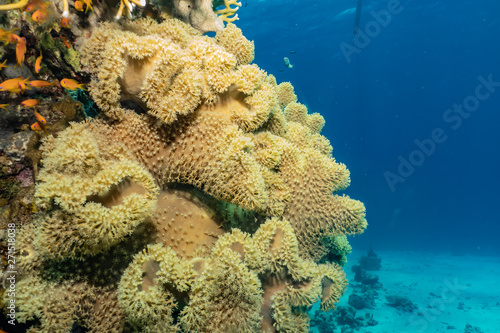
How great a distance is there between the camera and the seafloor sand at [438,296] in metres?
13.4

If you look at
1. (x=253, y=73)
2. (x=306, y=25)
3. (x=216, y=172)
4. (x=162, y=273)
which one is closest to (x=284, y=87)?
(x=253, y=73)

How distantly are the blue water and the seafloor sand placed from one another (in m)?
13.7

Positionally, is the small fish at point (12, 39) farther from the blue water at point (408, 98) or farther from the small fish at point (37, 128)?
the blue water at point (408, 98)

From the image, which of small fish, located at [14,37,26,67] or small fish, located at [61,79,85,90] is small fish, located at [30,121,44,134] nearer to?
small fish, located at [61,79,85,90]

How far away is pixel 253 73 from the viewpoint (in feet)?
8.31

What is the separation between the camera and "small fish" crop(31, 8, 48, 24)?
2.32 meters

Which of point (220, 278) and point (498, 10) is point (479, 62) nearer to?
point (498, 10)

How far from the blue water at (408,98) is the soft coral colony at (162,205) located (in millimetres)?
33350

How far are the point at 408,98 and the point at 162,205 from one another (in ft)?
299

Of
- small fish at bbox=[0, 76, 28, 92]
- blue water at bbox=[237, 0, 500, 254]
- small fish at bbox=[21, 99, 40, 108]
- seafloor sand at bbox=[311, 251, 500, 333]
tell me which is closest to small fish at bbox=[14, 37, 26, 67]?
small fish at bbox=[0, 76, 28, 92]

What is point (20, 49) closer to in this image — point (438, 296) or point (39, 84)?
point (39, 84)

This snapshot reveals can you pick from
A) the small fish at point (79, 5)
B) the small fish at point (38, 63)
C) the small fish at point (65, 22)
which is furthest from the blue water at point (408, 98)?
the small fish at point (38, 63)

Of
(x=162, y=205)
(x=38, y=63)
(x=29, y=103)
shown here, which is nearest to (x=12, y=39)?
(x=38, y=63)

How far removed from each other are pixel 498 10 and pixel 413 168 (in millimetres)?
67323
